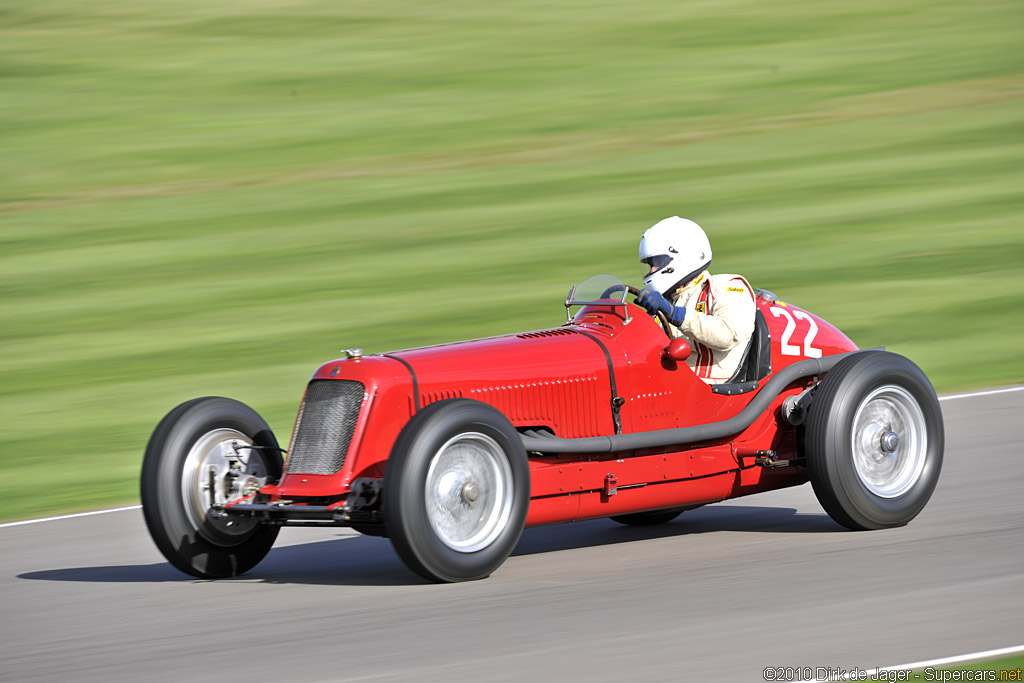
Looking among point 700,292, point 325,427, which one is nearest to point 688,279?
point 700,292

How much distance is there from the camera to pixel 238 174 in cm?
2414

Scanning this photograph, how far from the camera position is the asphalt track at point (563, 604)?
5.75 m

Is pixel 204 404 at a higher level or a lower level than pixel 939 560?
higher

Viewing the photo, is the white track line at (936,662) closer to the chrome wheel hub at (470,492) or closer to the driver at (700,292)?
the chrome wheel hub at (470,492)

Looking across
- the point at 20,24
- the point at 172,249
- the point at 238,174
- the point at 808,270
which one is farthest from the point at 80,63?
the point at 808,270

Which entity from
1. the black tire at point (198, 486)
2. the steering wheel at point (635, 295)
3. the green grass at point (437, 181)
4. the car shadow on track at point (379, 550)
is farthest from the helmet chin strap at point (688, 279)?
the green grass at point (437, 181)

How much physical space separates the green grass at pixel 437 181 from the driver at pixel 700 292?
4.17 m

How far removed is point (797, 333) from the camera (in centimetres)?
850

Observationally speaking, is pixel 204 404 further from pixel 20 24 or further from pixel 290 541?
pixel 20 24

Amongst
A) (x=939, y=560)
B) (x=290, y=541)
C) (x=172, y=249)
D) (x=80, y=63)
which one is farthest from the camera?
(x=80, y=63)

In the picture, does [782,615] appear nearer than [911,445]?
Yes

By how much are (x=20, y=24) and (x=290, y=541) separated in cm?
2999

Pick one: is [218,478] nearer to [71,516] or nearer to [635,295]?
[635,295]

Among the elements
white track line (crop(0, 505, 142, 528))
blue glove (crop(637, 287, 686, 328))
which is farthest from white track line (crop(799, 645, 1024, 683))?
white track line (crop(0, 505, 142, 528))
